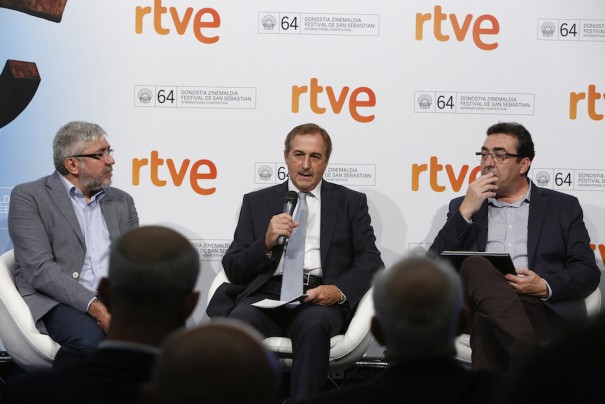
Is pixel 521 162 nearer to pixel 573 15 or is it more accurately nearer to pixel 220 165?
pixel 573 15

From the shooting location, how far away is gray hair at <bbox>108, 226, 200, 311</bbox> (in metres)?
1.94

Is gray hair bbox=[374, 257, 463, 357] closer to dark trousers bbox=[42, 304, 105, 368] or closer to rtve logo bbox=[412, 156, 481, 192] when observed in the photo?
dark trousers bbox=[42, 304, 105, 368]

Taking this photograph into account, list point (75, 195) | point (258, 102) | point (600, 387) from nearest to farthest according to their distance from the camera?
1. point (600, 387)
2. point (75, 195)
3. point (258, 102)

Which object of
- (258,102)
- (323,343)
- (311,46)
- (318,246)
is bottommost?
(323,343)

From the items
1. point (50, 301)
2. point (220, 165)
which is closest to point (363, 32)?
point (220, 165)

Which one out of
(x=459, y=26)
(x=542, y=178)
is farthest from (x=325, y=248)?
(x=459, y=26)

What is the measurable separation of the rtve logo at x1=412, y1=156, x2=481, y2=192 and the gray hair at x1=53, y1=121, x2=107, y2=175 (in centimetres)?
193

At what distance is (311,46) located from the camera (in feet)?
17.7

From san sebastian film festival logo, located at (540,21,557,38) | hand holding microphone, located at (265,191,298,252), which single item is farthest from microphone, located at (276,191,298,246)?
san sebastian film festival logo, located at (540,21,557,38)

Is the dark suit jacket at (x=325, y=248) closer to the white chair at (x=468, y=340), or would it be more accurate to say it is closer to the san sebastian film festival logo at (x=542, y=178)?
the white chair at (x=468, y=340)

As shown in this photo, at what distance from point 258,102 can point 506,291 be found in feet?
6.58

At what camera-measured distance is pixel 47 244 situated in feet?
14.8

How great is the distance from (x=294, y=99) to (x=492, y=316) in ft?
6.35

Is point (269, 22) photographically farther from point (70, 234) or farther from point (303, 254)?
point (70, 234)
